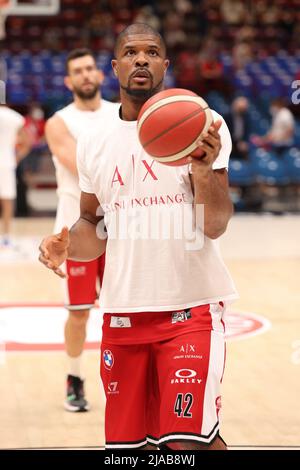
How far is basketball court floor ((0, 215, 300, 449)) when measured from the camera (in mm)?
5070

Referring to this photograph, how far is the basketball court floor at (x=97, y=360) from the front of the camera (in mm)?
5070

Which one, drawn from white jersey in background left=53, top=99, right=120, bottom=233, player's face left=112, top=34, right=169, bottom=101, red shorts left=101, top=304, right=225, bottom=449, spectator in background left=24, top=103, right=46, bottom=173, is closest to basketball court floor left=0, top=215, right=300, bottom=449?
Result: white jersey in background left=53, top=99, right=120, bottom=233

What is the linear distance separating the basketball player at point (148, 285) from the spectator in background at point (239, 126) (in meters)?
13.4

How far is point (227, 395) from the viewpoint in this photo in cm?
580

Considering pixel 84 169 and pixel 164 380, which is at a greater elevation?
pixel 84 169

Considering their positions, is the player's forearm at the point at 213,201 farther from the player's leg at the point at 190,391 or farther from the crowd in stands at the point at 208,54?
the crowd in stands at the point at 208,54

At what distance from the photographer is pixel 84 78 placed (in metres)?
5.73

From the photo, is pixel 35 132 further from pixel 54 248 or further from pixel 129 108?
pixel 54 248

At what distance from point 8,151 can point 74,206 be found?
702cm

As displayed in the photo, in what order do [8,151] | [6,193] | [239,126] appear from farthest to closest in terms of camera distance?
1. [239,126]
2. [8,151]
3. [6,193]

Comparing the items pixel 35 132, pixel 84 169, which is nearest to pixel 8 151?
pixel 35 132

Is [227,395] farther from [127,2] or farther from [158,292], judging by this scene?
[127,2]

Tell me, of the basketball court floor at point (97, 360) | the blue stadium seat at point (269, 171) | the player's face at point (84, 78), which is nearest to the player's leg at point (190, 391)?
the basketball court floor at point (97, 360)
